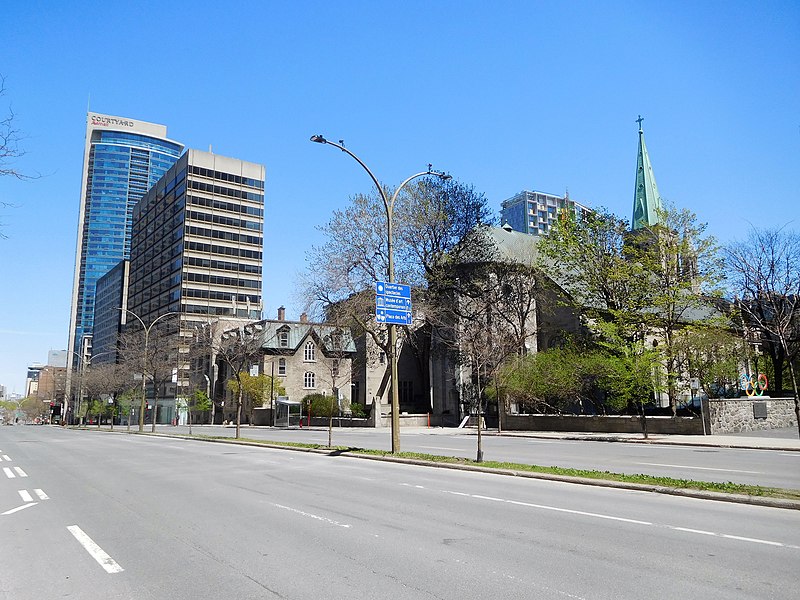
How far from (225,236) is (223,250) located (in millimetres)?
2832

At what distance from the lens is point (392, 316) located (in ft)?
67.3

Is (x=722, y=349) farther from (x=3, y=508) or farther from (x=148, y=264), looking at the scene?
(x=148, y=264)

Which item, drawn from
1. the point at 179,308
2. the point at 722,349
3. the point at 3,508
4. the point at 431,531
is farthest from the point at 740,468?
the point at 179,308

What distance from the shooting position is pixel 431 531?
8062mm

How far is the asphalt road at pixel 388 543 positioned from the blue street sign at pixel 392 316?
7594mm

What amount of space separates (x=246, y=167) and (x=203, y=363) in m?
52.7

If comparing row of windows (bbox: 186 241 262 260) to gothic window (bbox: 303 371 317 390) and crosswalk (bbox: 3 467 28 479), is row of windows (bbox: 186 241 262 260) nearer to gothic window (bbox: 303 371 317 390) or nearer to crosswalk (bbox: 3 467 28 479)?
gothic window (bbox: 303 371 317 390)

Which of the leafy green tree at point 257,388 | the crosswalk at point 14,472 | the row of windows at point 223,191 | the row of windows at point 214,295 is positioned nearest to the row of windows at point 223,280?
the row of windows at point 214,295

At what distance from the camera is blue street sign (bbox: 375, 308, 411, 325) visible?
20172 mm

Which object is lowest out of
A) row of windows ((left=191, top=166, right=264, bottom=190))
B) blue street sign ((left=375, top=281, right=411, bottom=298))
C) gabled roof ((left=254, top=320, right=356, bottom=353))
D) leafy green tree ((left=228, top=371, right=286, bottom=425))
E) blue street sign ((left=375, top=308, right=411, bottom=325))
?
leafy green tree ((left=228, top=371, right=286, bottom=425))

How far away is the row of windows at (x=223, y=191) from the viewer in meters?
112

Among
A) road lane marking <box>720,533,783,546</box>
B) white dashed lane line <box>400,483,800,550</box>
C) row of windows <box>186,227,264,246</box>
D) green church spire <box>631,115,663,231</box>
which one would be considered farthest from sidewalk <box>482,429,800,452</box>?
row of windows <box>186,227,264,246</box>

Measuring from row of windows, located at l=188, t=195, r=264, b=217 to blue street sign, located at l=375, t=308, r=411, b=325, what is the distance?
99278 millimetres

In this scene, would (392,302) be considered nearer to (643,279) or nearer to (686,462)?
(686,462)
